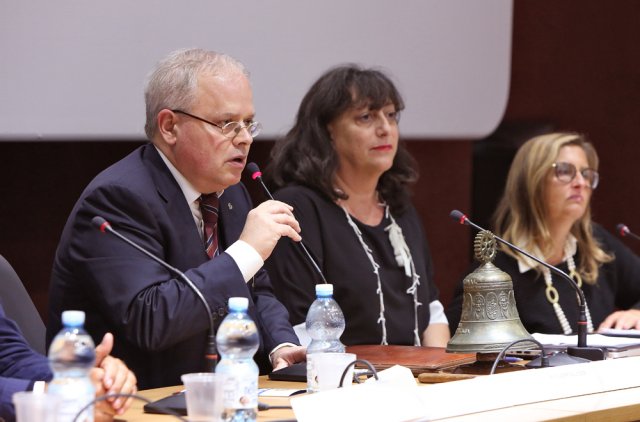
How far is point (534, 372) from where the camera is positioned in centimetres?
245

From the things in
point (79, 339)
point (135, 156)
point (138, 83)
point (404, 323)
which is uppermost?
point (138, 83)

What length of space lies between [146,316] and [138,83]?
1.36m

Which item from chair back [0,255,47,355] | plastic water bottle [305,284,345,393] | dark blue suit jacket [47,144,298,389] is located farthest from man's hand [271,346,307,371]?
chair back [0,255,47,355]

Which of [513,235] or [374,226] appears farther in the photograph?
[513,235]

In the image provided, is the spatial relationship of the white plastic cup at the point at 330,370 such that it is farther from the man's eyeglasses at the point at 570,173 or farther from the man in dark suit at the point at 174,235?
the man's eyeglasses at the point at 570,173

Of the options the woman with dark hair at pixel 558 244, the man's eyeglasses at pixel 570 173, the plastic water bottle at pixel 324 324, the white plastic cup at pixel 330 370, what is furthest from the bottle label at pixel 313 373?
the man's eyeglasses at pixel 570 173

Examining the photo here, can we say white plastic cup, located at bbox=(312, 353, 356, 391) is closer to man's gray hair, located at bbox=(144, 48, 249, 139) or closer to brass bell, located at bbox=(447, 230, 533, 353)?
brass bell, located at bbox=(447, 230, 533, 353)

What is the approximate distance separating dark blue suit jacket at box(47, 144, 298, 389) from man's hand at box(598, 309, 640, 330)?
1225 mm

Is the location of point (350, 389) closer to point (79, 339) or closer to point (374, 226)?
point (79, 339)

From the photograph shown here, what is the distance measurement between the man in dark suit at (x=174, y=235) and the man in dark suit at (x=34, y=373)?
0.28 meters

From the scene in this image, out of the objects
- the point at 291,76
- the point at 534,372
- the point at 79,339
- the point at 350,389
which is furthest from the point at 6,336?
the point at 291,76

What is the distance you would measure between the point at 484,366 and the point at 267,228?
2.14 feet

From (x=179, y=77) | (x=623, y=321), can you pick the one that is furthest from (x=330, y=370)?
(x=623, y=321)

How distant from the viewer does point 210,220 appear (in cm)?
293
